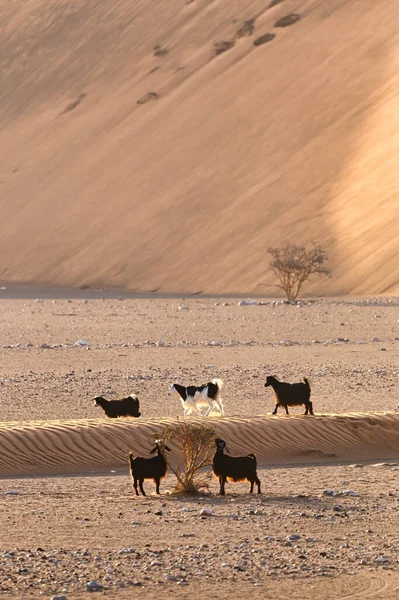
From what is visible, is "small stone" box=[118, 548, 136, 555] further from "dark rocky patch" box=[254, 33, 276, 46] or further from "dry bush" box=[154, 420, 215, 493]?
"dark rocky patch" box=[254, 33, 276, 46]

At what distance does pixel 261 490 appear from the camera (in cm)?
999

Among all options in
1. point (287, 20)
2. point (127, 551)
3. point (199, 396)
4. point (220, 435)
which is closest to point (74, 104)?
point (287, 20)

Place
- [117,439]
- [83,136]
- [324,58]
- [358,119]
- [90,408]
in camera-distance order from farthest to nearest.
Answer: [83,136] < [324,58] < [358,119] < [90,408] < [117,439]

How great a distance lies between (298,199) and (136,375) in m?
32.1

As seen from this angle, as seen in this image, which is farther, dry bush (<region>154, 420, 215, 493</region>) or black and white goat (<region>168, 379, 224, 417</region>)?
black and white goat (<region>168, 379, 224, 417</region>)

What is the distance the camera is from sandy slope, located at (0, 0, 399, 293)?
47.4m

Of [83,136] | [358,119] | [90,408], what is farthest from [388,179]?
[90,408]

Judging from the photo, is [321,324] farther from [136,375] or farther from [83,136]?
[83,136]

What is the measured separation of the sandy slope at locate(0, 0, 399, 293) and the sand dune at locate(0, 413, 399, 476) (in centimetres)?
2694

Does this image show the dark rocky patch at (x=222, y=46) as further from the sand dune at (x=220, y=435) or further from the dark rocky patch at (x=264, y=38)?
the sand dune at (x=220, y=435)

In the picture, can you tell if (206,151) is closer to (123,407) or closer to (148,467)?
(123,407)

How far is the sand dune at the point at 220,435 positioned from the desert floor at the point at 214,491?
26mm

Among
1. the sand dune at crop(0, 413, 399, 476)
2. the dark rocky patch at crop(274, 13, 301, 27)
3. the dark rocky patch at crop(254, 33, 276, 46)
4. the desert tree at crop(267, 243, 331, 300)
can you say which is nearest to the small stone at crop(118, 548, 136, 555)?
the sand dune at crop(0, 413, 399, 476)

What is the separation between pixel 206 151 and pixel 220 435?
45.4 metres
